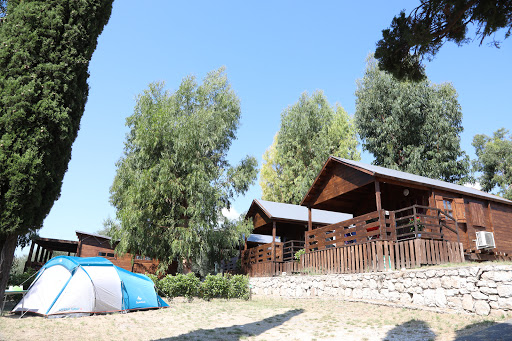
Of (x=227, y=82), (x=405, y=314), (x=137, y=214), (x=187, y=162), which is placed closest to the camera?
(x=405, y=314)

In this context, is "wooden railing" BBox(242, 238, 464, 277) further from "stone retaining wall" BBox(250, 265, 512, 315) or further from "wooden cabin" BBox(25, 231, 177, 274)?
"wooden cabin" BBox(25, 231, 177, 274)

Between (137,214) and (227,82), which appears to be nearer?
(137,214)

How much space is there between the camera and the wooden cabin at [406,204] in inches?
522

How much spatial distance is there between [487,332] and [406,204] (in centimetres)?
864

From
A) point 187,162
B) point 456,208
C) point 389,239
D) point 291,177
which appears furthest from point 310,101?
point 389,239

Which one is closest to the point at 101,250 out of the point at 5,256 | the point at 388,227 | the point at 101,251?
the point at 101,251

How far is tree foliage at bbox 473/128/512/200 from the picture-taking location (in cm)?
3088

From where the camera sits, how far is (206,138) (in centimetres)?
2025

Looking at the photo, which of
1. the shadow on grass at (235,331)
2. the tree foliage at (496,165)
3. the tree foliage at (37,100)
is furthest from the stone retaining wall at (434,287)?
the tree foliage at (496,165)

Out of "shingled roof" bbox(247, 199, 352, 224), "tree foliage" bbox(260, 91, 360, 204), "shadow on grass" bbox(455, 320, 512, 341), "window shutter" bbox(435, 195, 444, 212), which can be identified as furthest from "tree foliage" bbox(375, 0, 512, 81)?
"tree foliage" bbox(260, 91, 360, 204)

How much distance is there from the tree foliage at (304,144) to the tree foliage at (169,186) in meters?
12.5

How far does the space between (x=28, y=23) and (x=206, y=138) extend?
13.4m

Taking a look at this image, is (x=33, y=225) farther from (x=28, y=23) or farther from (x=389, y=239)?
(x=389, y=239)

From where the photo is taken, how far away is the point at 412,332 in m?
7.53
